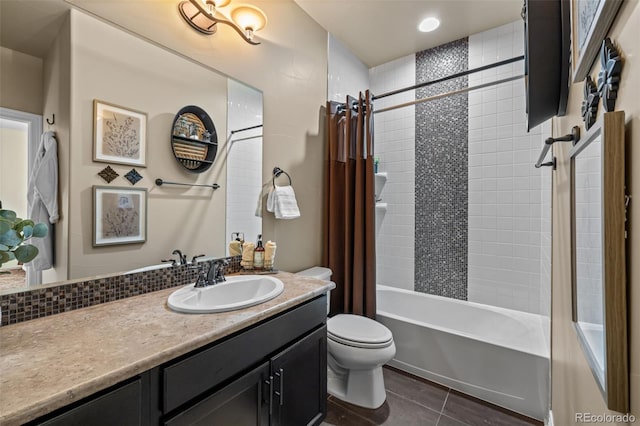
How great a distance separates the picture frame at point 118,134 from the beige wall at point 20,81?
17 centimetres

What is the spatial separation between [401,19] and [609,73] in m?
2.18

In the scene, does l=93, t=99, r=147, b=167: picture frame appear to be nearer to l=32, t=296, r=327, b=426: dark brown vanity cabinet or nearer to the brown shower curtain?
l=32, t=296, r=327, b=426: dark brown vanity cabinet

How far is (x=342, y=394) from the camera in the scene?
1.82 meters

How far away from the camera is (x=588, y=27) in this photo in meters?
0.61

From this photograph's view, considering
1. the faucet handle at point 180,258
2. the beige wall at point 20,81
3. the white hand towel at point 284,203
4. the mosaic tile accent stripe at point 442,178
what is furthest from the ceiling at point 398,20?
the faucet handle at point 180,258

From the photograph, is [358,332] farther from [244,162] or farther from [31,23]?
[31,23]

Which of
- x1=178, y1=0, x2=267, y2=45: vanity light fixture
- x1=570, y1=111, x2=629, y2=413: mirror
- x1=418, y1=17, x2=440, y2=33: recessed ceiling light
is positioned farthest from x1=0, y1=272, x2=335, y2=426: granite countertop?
x1=418, y1=17, x2=440, y2=33: recessed ceiling light

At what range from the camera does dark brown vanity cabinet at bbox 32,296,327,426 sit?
702mm

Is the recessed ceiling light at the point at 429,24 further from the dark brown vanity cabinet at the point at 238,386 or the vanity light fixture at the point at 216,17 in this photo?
the dark brown vanity cabinet at the point at 238,386

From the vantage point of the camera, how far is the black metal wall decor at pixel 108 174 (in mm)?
1163

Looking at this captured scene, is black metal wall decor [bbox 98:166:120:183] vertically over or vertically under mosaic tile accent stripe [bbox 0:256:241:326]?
over

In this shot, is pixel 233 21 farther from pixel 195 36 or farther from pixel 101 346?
pixel 101 346

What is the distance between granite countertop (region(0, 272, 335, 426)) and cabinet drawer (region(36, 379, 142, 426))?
0.15 feet

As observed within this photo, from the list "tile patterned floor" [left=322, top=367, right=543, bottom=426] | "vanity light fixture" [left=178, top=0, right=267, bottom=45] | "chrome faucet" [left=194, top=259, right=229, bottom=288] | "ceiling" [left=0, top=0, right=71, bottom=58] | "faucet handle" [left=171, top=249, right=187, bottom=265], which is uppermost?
"vanity light fixture" [left=178, top=0, right=267, bottom=45]
